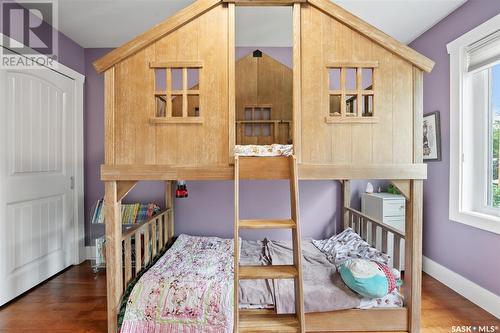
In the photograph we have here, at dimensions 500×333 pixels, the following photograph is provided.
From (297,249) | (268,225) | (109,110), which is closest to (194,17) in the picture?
(109,110)

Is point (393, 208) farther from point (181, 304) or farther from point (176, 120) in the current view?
point (176, 120)

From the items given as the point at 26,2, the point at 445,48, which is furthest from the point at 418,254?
the point at 26,2

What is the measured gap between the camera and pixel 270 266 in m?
1.85

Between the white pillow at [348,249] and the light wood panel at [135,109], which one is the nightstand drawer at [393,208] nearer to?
the white pillow at [348,249]

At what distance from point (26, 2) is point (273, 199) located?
319cm

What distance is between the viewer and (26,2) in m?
2.62

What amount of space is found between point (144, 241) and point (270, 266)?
1295 millimetres

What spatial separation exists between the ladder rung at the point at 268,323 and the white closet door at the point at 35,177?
2.18 metres

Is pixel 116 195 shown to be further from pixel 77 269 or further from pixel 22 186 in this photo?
pixel 77 269

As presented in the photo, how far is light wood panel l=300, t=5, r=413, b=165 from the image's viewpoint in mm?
1916

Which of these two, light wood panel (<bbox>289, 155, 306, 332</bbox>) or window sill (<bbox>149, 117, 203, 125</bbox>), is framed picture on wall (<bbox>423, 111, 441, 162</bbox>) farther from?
window sill (<bbox>149, 117, 203, 125</bbox>)

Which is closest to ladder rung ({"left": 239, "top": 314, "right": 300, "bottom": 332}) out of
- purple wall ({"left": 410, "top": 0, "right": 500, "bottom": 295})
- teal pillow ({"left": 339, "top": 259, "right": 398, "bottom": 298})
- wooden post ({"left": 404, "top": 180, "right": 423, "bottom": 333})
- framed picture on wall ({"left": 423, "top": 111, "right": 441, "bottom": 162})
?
teal pillow ({"left": 339, "top": 259, "right": 398, "bottom": 298})

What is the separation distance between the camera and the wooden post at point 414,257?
1.98 m

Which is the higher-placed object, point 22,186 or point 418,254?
point 22,186
